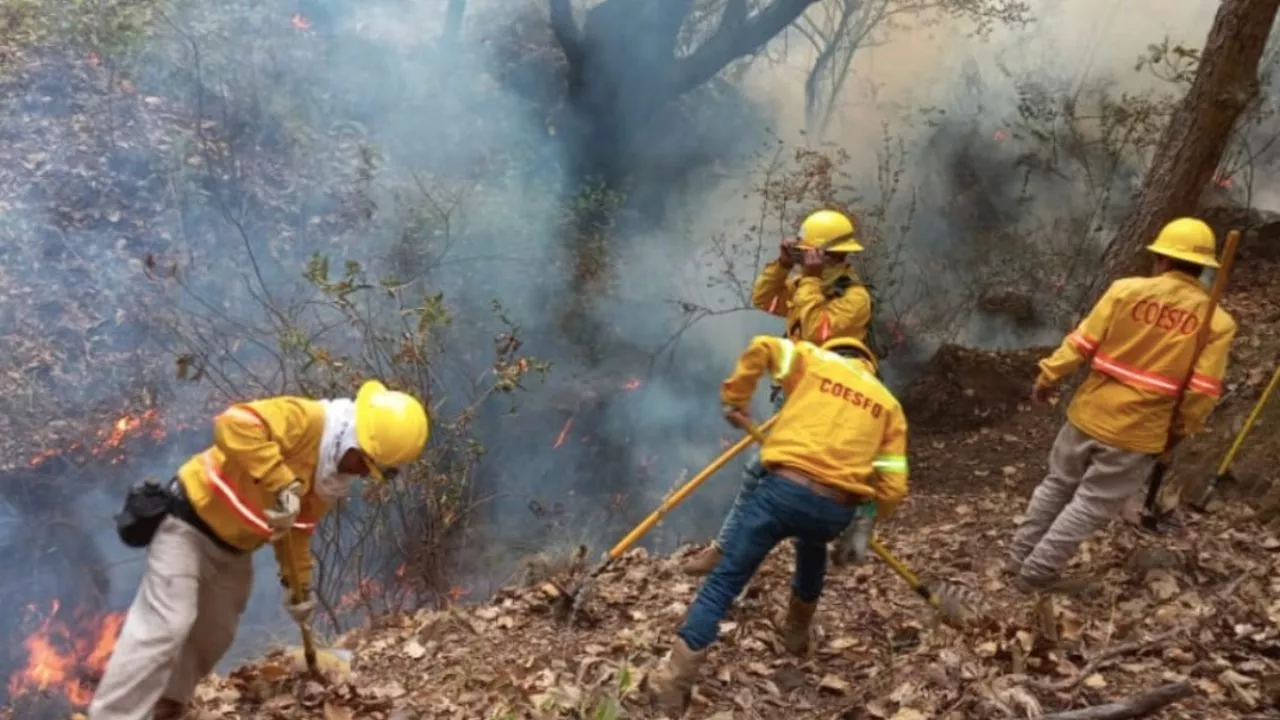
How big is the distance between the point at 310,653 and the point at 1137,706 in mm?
3535

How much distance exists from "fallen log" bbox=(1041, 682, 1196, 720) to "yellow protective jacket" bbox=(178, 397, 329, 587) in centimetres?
296

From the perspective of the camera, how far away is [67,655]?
333 inches

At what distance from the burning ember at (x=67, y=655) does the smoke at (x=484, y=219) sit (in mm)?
322

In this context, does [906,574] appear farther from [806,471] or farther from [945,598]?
[806,471]

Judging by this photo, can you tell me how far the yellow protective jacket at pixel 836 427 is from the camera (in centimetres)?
410

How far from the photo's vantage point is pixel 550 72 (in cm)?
1464

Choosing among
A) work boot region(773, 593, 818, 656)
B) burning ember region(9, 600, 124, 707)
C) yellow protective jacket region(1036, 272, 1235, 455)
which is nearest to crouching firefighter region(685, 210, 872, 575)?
work boot region(773, 593, 818, 656)

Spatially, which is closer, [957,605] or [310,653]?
[310,653]

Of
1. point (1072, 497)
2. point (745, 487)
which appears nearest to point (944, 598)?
point (1072, 497)

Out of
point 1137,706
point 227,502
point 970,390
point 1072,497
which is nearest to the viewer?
point 1137,706

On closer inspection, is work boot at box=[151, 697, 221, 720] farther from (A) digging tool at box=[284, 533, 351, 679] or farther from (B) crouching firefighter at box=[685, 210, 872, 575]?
(B) crouching firefighter at box=[685, 210, 872, 575]

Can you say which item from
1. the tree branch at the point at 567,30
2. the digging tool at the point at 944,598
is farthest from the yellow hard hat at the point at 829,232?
the tree branch at the point at 567,30


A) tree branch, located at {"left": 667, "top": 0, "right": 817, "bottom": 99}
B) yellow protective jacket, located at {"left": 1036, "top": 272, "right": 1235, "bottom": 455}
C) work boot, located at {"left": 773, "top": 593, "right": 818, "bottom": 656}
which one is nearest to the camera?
work boot, located at {"left": 773, "top": 593, "right": 818, "bottom": 656}

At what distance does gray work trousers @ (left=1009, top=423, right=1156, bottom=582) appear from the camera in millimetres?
5285
